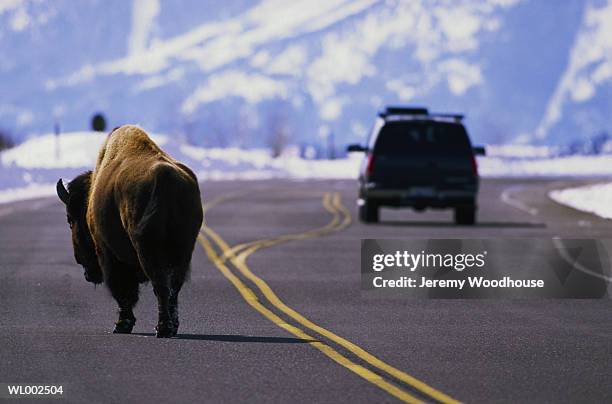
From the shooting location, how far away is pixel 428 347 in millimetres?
13250

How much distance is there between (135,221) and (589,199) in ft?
113

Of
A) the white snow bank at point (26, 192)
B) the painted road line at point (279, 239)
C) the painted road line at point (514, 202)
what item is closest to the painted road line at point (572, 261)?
the painted road line at point (279, 239)

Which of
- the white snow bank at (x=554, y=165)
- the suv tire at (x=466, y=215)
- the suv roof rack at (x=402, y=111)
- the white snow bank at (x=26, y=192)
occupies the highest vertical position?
the suv roof rack at (x=402, y=111)

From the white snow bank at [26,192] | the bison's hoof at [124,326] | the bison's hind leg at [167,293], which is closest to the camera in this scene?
the bison's hind leg at [167,293]

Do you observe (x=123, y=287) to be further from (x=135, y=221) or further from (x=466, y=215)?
(x=466, y=215)

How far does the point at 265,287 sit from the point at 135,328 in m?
4.47

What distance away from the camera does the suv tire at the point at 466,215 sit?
1309 inches

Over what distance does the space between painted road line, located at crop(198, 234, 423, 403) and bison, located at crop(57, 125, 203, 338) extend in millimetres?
1185

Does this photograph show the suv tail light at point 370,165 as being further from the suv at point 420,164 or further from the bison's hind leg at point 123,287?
the bison's hind leg at point 123,287

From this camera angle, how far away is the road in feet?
35.9

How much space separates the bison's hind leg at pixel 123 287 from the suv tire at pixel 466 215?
19.2 meters

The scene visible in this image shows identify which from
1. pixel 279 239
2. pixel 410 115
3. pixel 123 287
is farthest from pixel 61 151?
pixel 123 287

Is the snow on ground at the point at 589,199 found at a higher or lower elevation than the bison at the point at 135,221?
lower

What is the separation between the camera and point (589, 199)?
47031 mm
